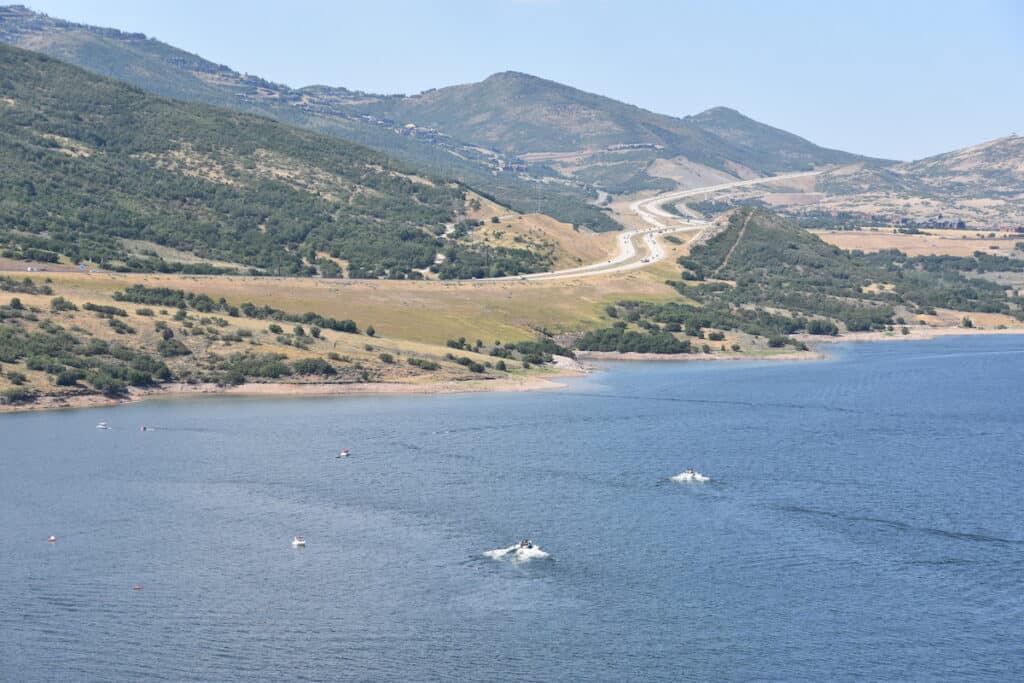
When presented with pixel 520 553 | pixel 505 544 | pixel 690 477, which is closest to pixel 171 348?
pixel 690 477

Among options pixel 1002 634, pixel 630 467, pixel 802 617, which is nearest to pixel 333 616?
pixel 802 617

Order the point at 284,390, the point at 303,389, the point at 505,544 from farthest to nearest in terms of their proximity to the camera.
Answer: the point at 303,389
the point at 284,390
the point at 505,544

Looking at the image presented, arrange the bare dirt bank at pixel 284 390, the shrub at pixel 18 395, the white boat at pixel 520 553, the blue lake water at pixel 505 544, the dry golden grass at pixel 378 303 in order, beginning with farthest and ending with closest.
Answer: the dry golden grass at pixel 378 303
the bare dirt bank at pixel 284 390
the shrub at pixel 18 395
the white boat at pixel 520 553
the blue lake water at pixel 505 544

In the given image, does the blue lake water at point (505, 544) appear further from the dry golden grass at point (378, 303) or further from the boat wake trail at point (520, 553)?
the dry golden grass at point (378, 303)

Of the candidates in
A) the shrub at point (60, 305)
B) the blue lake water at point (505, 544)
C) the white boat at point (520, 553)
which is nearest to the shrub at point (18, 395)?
the blue lake water at point (505, 544)

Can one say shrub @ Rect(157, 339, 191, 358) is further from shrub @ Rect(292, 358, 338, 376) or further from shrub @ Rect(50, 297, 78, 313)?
shrub @ Rect(292, 358, 338, 376)

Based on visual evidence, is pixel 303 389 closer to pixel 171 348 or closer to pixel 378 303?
pixel 171 348

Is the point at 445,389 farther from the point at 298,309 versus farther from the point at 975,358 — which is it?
the point at 975,358

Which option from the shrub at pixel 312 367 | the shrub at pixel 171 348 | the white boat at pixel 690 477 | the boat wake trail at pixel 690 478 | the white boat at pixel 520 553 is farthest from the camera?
the shrub at pixel 312 367

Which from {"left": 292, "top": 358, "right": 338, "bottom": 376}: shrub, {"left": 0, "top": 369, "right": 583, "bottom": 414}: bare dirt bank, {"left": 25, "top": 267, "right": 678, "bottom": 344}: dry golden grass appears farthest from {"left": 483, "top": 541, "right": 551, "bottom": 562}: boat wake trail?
{"left": 25, "top": 267, "right": 678, "bottom": 344}: dry golden grass
